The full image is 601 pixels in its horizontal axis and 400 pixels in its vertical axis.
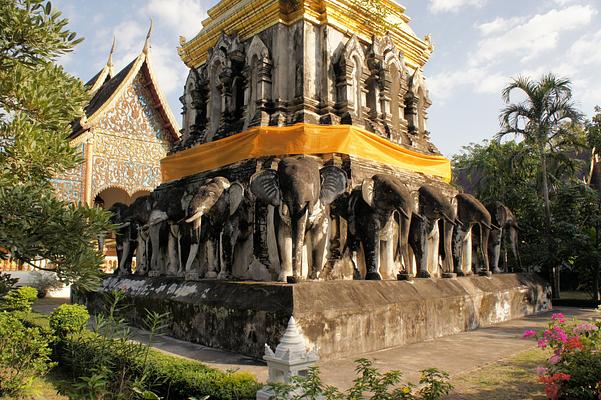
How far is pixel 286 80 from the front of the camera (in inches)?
379

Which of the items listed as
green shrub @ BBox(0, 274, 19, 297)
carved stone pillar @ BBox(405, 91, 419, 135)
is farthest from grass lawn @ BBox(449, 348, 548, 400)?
carved stone pillar @ BBox(405, 91, 419, 135)

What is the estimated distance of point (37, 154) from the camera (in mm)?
3582

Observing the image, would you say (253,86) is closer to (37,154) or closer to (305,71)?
(305,71)

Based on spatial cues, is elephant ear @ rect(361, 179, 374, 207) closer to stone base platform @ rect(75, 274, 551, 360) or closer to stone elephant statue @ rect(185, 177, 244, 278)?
stone base platform @ rect(75, 274, 551, 360)

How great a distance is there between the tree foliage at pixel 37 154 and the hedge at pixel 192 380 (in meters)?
1.16

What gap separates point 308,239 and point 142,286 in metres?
3.31

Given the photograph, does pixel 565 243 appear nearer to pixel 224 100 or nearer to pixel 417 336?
pixel 417 336

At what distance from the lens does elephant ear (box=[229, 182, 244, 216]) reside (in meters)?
7.94

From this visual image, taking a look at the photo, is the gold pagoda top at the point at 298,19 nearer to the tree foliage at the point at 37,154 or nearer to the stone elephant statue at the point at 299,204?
the stone elephant statue at the point at 299,204

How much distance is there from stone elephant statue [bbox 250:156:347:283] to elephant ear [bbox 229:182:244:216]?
0.71 metres

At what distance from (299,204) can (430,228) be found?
3492 millimetres

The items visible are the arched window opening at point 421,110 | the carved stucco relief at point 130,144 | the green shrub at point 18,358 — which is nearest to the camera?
the green shrub at point 18,358

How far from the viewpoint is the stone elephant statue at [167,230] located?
9.31 m

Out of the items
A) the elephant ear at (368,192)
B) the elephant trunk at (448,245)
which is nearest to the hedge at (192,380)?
the elephant ear at (368,192)
